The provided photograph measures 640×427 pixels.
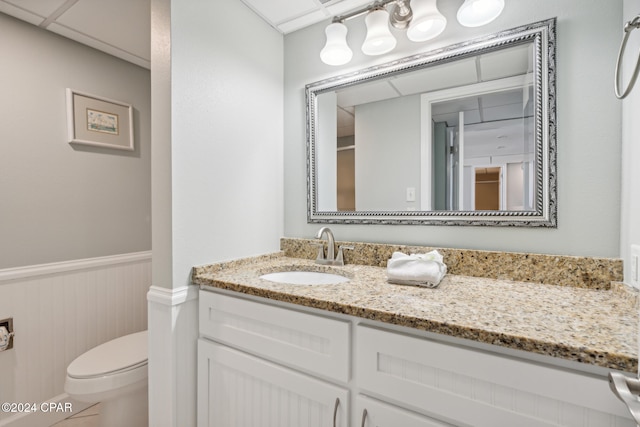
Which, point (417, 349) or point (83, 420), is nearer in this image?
point (417, 349)

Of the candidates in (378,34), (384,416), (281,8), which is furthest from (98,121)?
(384,416)

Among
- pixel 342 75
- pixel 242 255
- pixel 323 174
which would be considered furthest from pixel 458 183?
pixel 242 255

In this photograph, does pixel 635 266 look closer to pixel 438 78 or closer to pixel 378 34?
pixel 438 78

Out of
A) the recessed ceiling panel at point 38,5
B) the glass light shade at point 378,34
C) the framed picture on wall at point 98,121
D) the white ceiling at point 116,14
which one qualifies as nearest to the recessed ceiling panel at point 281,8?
the white ceiling at point 116,14

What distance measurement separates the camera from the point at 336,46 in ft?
4.55

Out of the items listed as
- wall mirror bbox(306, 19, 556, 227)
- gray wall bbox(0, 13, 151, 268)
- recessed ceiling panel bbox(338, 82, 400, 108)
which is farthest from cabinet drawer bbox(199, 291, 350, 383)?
gray wall bbox(0, 13, 151, 268)

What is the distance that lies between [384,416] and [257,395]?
0.47 meters

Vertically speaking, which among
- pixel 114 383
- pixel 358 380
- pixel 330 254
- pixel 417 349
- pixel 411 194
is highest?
pixel 411 194

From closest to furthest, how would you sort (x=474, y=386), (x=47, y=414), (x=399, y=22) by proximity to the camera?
(x=474, y=386) → (x=399, y=22) → (x=47, y=414)

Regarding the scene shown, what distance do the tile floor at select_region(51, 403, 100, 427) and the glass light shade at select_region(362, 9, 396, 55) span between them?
8.08 ft

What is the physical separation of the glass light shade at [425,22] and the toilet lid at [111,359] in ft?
6.22

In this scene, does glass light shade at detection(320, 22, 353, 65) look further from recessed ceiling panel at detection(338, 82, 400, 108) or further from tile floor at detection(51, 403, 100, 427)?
tile floor at detection(51, 403, 100, 427)

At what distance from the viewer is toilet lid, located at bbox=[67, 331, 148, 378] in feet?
4.33

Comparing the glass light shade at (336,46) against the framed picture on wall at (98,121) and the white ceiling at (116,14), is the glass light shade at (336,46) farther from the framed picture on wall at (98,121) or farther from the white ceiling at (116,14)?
the framed picture on wall at (98,121)
